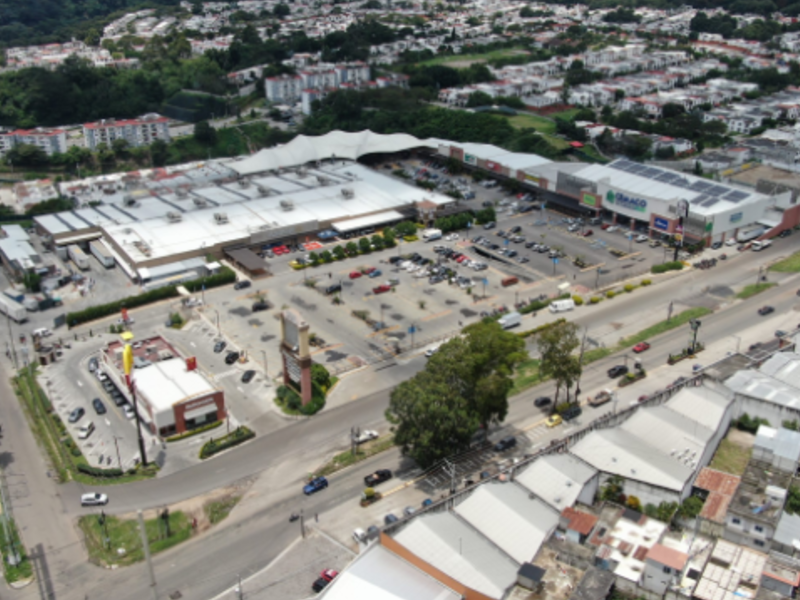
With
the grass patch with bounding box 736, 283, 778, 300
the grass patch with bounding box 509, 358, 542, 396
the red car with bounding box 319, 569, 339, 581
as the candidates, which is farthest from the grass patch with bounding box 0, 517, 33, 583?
the grass patch with bounding box 736, 283, 778, 300

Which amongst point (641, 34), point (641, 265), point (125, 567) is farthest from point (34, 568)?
point (641, 34)

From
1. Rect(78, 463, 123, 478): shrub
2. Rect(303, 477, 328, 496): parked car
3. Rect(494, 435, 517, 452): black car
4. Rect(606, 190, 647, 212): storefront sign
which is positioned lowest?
Rect(78, 463, 123, 478): shrub

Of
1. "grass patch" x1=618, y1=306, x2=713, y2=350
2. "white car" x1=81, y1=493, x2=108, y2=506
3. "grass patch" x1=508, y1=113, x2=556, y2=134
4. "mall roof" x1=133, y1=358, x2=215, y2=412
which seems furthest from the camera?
"grass patch" x1=508, y1=113, x2=556, y2=134

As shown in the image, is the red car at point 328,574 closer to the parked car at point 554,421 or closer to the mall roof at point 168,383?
the mall roof at point 168,383

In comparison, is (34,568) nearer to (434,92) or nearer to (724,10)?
(434,92)

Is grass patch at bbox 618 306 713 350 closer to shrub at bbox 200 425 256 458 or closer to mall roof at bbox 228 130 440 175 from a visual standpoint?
shrub at bbox 200 425 256 458

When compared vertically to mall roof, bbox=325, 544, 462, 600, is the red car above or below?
below

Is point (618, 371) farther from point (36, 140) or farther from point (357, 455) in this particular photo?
point (36, 140)
